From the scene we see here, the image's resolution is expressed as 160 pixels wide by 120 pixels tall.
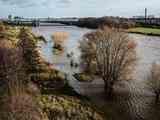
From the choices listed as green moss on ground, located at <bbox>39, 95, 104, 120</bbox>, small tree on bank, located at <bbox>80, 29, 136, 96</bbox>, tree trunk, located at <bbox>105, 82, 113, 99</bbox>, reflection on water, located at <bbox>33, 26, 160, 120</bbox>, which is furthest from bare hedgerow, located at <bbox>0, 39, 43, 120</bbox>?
tree trunk, located at <bbox>105, 82, 113, 99</bbox>

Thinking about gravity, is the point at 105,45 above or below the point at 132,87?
above

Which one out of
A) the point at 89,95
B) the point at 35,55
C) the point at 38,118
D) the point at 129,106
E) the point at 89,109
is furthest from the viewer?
the point at 35,55

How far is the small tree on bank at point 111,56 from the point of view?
42.3 m

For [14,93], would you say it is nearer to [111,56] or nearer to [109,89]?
[109,89]

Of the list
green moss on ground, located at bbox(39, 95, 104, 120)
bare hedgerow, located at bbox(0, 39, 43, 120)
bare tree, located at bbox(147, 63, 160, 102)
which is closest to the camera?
bare hedgerow, located at bbox(0, 39, 43, 120)

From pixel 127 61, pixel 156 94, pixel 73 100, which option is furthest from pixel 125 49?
pixel 73 100

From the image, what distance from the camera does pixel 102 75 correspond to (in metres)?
43.1

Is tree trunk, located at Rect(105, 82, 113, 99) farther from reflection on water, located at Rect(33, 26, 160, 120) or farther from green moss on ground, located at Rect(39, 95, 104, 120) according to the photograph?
green moss on ground, located at Rect(39, 95, 104, 120)

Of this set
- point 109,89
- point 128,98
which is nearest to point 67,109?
point 128,98

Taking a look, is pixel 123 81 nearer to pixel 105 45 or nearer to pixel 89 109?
pixel 105 45

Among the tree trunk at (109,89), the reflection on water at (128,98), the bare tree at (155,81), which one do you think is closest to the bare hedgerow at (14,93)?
the reflection on water at (128,98)

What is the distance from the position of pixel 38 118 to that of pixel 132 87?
19.9m

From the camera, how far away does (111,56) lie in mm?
43562

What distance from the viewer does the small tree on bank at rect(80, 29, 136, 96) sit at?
4231 centimetres
